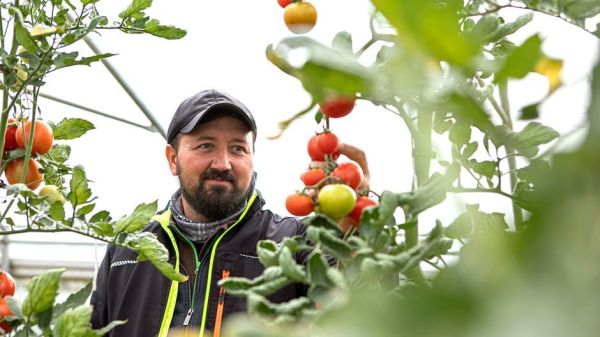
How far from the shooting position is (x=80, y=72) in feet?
13.8

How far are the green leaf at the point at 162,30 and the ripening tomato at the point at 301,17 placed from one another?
1.14ft

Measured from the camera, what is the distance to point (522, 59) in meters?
0.24

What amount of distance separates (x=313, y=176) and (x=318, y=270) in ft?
1.09

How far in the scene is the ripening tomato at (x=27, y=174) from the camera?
127 cm

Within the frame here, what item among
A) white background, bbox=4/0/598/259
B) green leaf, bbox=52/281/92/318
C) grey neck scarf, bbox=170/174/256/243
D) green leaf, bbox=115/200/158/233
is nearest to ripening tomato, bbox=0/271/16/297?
green leaf, bbox=115/200/158/233

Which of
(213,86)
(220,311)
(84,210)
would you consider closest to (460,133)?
(84,210)

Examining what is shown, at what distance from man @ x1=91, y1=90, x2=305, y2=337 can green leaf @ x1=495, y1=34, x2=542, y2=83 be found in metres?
1.76

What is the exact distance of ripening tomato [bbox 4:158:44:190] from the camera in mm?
1266

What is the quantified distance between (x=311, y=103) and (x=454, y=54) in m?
0.09

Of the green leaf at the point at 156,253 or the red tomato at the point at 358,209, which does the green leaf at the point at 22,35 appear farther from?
the red tomato at the point at 358,209

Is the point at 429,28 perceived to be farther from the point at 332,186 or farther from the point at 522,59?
the point at 332,186

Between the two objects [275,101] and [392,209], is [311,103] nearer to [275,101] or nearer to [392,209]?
[392,209]

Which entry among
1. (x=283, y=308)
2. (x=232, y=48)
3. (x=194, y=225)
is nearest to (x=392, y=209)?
(x=283, y=308)

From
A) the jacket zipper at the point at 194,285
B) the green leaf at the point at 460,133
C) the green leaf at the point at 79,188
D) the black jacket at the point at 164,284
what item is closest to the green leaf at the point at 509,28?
the green leaf at the point at 460,133
